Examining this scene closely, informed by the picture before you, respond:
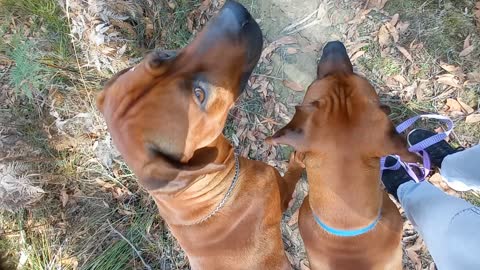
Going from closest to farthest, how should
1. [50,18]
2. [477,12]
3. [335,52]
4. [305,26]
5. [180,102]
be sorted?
[180,102], [335,52], [477,12], [305,26], [50,18]

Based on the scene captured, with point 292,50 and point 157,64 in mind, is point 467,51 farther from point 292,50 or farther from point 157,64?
point 157,64

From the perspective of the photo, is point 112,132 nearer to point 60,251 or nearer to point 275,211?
point 275,211

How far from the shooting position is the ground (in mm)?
4926

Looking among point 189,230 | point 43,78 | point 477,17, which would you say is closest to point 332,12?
point 477,17

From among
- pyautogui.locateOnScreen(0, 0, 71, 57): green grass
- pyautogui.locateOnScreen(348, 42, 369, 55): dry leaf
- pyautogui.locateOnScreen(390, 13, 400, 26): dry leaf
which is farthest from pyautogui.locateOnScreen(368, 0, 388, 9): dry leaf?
pyautogui.locateOnScreen(0, 0, 71, 57): green grass

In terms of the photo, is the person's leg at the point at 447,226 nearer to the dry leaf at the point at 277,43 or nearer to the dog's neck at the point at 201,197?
the dog's neck at the point at 201,197

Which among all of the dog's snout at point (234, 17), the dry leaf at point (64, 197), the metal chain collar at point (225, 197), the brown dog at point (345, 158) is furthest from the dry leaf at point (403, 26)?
the dry leaf at point (64, 197)

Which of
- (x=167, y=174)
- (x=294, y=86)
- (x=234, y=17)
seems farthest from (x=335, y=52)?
(x=167, y=174)

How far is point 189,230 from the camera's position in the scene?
3912mm

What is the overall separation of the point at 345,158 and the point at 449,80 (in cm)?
222

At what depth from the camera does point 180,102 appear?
3.16 m

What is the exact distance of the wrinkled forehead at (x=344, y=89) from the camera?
3.37 metres

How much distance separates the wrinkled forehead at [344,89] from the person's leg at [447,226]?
95cm

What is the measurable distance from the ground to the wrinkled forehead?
159 cm
